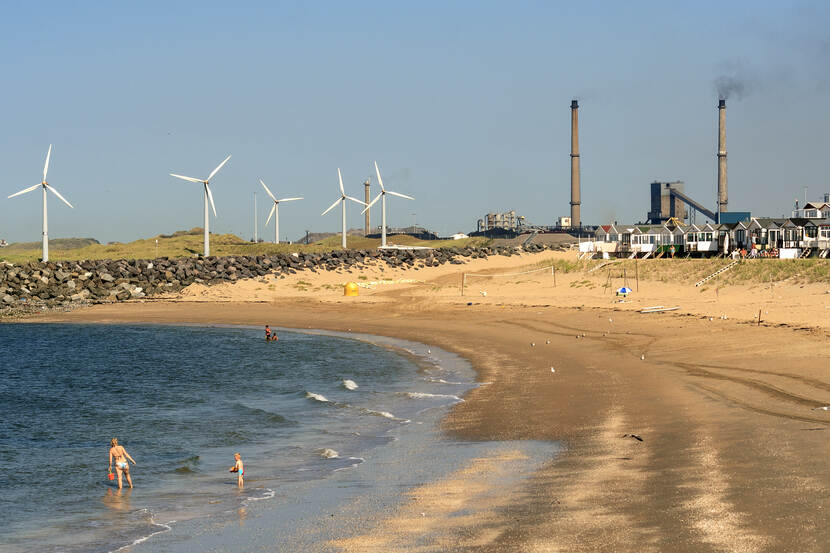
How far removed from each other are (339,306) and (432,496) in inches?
2416

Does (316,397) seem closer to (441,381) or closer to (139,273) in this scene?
(441,381)

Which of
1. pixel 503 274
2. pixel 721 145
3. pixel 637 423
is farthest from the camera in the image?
pixel 721 145

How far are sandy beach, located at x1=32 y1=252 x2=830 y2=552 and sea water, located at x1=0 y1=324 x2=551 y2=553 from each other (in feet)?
5.69

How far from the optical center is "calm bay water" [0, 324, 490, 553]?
2002cm

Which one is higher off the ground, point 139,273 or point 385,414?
point 139,273

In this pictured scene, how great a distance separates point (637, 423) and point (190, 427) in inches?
622

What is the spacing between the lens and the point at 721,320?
170 ft

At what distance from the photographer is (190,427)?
31.6 metres

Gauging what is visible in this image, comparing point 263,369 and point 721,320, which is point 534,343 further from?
point 263,369

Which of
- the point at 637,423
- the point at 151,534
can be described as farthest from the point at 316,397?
the point at 151,534

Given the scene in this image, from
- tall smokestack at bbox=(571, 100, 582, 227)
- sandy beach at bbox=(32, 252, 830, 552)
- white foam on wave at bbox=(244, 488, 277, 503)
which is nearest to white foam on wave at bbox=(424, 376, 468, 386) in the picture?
sandy beach at bbox=(32, 252, 830, 552)

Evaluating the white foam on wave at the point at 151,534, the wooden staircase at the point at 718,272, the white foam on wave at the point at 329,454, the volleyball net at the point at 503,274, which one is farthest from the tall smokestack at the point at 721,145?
the white foam on wave at the point at 151,534

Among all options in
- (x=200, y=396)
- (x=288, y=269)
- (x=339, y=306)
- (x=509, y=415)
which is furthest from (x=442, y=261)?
(x=509, y=415)

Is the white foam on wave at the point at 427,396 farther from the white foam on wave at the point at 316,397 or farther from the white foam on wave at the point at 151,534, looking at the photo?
the white foam on wave at the point at 151,534
